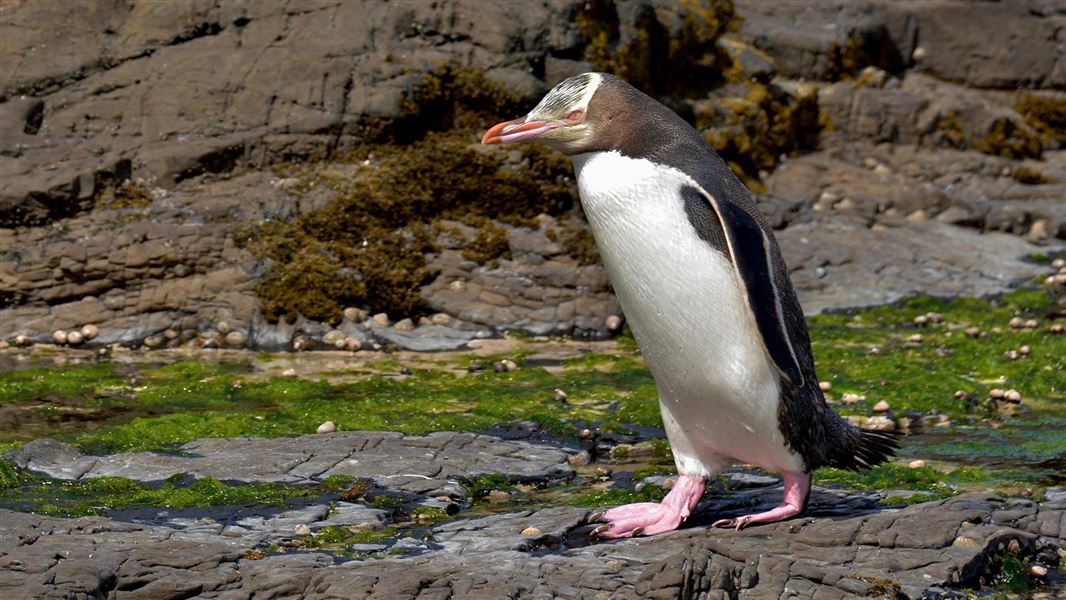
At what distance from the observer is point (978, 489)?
6.40 m

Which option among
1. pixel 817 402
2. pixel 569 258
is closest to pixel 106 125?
pixel 569 258

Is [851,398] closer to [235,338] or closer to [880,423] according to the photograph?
[880,423]

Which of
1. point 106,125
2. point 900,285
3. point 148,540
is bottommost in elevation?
point 900,285

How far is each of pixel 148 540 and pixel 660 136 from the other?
8.28ft

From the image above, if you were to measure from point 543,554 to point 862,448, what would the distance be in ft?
4.98

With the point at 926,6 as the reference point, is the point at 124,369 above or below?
below

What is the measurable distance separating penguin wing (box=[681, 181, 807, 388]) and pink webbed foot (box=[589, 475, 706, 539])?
67 cm

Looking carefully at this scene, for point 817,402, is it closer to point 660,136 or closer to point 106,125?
point 660,136

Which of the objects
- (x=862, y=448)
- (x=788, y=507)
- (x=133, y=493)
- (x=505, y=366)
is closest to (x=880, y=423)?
(x=862, y=448)

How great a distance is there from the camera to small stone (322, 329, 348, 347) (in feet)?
32.8

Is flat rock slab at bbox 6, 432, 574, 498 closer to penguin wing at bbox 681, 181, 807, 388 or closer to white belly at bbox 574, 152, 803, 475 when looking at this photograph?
white belly at bbox 574, 152, 803, 475

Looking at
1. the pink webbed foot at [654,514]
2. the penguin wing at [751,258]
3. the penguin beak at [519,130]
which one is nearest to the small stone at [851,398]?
the pink webbed foot at [654,514]

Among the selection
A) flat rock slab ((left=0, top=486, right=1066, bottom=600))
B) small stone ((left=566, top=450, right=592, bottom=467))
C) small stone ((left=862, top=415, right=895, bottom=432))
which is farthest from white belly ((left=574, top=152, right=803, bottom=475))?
small stone ((left=862, top=415, right=895, bottom=432))

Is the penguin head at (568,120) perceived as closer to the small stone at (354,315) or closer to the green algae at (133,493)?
the green algae at (133,493)
